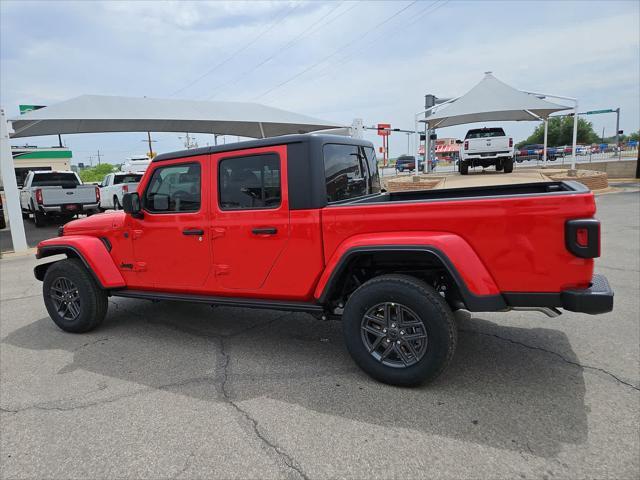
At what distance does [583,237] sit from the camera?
2531mm

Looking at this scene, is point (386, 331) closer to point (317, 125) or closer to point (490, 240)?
point (490, 240)

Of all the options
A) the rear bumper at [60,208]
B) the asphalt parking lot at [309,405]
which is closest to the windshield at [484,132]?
the rear bumper at [60,208]

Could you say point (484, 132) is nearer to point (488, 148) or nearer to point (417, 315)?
point (488, 148)

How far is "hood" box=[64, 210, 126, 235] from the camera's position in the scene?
14.4 feet

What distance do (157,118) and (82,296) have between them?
38.9ft

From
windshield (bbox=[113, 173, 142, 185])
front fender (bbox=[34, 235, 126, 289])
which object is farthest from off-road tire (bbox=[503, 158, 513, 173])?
front fender (bbox=[34, 235, 126, 289])

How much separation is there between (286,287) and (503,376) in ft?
5.83

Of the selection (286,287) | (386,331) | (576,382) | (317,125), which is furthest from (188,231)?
(317,125)

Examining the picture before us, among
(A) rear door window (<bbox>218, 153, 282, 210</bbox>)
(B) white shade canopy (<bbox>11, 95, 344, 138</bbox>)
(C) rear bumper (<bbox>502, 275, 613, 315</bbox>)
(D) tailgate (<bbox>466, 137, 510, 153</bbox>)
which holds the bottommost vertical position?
(C) rear bumper (<bbox>502, 275, 613, 315</bbox>)

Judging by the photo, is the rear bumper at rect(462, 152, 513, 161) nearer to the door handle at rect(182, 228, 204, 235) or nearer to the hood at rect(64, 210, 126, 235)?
the hood at rect(64, 210, 126, 235)

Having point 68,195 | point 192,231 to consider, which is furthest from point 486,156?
point 192,231

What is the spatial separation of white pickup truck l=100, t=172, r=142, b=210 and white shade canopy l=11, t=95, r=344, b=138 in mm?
2453

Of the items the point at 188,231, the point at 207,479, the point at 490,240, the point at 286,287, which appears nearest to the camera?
the point at 207,479

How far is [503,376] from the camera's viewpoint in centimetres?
323
